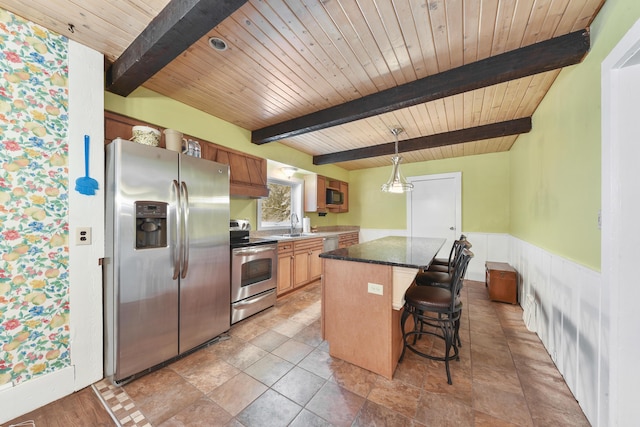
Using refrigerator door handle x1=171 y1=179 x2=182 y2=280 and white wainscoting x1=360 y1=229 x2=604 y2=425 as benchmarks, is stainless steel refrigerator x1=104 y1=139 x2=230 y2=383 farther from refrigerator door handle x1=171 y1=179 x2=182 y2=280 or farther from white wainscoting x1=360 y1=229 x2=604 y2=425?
white wainscoting x1=360 y1=229 x2=604 y2=425

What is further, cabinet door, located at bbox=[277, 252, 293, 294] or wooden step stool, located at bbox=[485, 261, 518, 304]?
cabinet door, located at bbox=[277, 252, 293, 294]

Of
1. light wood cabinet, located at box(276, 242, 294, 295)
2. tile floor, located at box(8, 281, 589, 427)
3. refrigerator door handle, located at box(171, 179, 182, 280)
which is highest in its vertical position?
refrigerator door handle, located at box(171, 179, 182, 280)

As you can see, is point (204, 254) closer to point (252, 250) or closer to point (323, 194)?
point (252, 250)

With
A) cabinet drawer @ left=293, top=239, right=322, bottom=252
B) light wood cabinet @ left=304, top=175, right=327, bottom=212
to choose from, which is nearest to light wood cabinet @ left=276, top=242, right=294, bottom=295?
cabinet drawer @ left=293, top=239, right=322, bottom=252

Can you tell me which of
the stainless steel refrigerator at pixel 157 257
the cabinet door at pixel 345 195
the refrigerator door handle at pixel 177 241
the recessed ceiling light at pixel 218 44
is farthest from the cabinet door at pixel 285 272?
the recessed ceiling light at pixel 218 44

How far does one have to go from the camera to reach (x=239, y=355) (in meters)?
2.09

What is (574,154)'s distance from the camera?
1685 millimetres

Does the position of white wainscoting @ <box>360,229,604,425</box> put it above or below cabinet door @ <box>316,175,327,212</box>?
below

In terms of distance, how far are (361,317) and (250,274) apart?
4.92ft

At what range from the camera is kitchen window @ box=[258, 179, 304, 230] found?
160 inches

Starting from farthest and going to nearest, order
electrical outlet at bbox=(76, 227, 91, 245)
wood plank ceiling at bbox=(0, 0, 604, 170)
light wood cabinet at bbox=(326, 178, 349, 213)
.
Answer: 1. light wood cabinet at bbox=(326, 178, 349, 213)
2. electrical outlet at bbox=(76, 227, 91, 245)
3. wood plank ceiling at bbox=(0, 0, 604, 170)

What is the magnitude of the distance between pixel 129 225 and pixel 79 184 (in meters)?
0.45

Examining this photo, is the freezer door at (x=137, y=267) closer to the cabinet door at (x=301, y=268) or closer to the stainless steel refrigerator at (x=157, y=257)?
the stainless steel refrigerator at (x=157, y=257)

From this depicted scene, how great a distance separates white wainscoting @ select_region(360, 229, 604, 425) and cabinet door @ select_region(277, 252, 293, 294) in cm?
294
